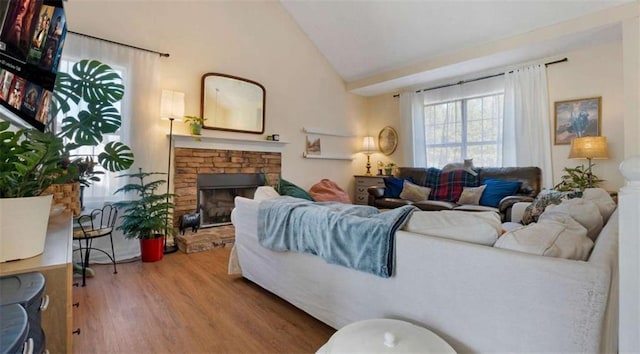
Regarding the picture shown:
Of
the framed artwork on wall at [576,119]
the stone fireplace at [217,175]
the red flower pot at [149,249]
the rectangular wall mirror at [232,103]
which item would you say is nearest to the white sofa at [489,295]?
the red flower pot at [149,249]

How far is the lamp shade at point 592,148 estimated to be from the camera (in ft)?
10.9

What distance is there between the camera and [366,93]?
5.97 meters

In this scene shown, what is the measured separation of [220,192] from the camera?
4.36 metres

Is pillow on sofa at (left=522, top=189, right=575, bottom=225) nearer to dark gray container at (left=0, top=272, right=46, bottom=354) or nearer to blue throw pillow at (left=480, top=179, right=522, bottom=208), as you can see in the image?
blue throw pillow at (left=480, top=179, right=522, bottom=208)

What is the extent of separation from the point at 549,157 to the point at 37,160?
4.90 m

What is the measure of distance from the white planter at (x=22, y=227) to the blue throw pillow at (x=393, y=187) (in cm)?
A: 417

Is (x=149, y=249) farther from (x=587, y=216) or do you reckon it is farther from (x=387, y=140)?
(x=387, y=140)

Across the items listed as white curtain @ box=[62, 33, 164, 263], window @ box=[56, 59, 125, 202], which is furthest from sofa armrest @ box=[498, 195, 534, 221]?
window @ box=[56, 59, 125, 202]

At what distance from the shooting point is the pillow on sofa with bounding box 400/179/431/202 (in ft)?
14.3

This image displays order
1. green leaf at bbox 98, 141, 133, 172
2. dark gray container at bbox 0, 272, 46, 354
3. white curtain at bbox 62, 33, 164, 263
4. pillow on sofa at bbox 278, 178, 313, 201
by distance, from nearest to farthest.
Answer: dark gray container at bbox 0, 272, 46, 354 → green leaf at bbox 98, 141, 133, 172 → pillow on sofa at bbox 278, 178, 313, 201 → white curtain at bbox 62, 33, 164, 263

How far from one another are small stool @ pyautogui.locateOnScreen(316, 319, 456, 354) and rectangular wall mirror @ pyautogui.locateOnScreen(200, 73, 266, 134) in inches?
141

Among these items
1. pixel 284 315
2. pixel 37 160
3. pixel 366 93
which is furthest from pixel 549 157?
pixel 37 160

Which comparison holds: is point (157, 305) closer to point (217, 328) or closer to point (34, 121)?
point (217, 328)

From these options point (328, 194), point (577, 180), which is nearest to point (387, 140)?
point (328, 194)
